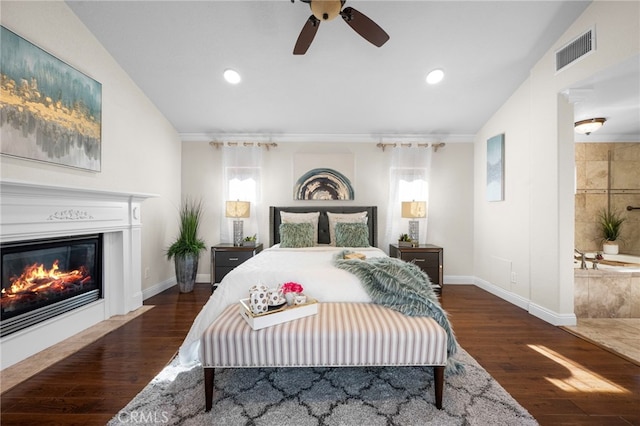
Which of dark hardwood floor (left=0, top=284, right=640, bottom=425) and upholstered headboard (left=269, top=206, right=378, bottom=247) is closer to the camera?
dark hardwood floor (left=0, top=284, right=640, bottom=425)

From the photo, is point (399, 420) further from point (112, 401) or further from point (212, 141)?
point (212, 141)

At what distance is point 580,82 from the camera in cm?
251

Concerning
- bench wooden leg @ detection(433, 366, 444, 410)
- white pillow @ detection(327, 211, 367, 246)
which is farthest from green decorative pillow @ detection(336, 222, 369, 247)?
bench wooden leg @ detection(433, 366, 444, 410)

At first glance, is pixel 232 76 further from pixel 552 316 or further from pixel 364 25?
pixel 552 316

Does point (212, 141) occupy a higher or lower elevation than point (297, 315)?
higher

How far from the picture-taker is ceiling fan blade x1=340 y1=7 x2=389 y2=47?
1.89 meters

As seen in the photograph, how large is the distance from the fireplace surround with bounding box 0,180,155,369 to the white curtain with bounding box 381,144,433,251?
3473mm

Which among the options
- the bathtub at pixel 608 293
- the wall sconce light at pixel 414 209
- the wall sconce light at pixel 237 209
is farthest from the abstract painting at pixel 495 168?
the wall sconce light at pixel 237 209

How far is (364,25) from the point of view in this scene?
202cm

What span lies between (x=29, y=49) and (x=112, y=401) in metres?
2.76

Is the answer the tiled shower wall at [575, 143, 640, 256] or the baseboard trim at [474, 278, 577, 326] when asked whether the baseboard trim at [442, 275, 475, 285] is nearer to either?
→ the baseboard trim at [474, 278, 577, 326]

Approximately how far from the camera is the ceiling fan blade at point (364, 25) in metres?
1.89

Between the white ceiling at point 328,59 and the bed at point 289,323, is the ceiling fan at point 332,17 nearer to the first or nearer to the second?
the white ceiling at point 328,59

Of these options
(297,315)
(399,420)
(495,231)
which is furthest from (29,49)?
(495,231)
